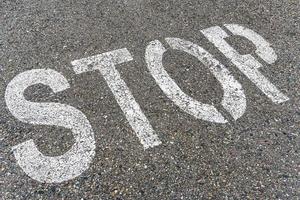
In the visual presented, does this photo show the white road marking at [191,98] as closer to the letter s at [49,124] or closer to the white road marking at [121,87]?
the white road marking at [121,87]

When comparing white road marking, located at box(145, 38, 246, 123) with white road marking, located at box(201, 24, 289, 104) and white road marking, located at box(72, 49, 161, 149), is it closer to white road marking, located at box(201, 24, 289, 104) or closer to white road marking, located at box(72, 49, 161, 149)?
white road marking, located at box(201, 24, 289, 104)

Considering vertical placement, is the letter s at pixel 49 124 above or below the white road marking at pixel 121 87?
below

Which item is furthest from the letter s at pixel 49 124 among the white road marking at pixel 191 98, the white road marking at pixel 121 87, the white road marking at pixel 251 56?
the white road marking at pixel 251 56

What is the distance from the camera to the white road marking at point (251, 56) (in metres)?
4.46

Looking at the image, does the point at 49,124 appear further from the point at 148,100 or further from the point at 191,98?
the point at 191,98

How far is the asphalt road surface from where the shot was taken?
3.54m

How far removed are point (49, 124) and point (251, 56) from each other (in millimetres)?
2579

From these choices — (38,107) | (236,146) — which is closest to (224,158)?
(236,146)

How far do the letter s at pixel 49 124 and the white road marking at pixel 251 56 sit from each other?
198cm

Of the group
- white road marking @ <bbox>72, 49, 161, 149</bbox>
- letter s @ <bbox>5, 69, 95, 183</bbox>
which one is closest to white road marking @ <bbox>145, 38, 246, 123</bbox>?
white road marking @ <bbox>72, 49, 161, 149</bbox>

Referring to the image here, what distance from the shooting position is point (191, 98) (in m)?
4.28

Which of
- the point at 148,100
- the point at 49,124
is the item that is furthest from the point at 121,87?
the point at 49,124

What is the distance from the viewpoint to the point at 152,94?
4281 millimetres

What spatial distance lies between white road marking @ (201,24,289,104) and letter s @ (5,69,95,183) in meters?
1.98
